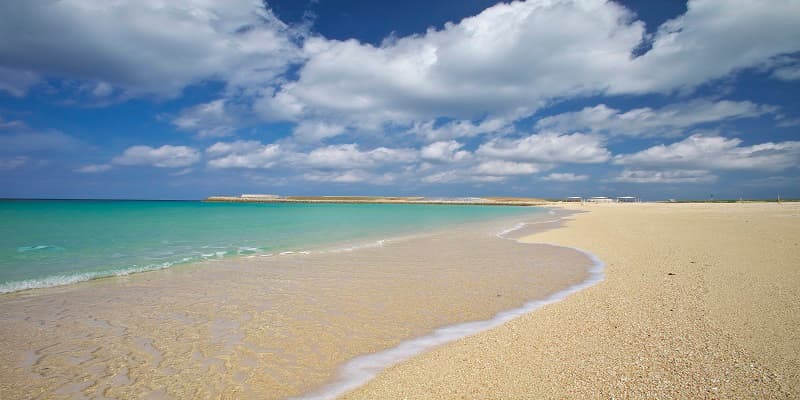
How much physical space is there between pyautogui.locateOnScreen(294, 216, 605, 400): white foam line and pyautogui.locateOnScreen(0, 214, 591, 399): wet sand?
0.18 meters

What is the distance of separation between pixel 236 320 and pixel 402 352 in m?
3.54

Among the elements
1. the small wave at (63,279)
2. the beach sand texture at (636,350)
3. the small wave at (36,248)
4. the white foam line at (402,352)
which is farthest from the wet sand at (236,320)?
the small wave at (36,248)

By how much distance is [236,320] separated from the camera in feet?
23.6

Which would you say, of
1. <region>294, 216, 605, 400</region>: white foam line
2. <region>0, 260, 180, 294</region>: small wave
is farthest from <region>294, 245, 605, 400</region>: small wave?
<region>0, 260, 180, 294</region>: small wave

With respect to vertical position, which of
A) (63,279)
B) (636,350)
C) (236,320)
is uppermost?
(636,350)

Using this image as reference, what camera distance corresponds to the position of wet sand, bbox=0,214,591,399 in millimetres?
4828

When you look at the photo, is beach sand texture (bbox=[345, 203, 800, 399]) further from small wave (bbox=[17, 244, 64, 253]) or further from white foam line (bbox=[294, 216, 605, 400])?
small wave (bbox=[17, 244, 64, 253])

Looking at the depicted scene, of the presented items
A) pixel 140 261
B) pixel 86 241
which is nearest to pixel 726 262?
pixel 140 261

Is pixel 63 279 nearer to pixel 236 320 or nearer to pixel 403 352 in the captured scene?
pixel 236 320

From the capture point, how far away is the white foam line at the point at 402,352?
180 inches

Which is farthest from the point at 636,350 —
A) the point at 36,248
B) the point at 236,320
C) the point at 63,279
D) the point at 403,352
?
the point at 36,248

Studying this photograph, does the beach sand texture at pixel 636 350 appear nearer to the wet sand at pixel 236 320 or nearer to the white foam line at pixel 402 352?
the white foam line at pixel 402 352

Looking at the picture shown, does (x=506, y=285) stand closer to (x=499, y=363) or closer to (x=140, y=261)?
(x=499, y=363)

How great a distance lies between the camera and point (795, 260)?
35.8 ft
